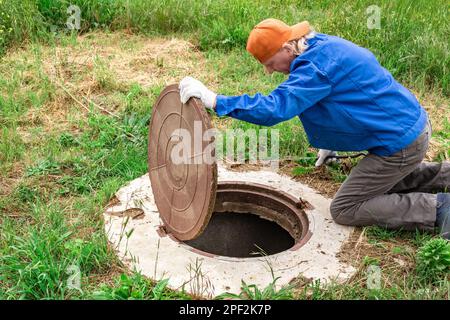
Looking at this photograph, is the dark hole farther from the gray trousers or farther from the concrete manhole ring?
the gray trousers

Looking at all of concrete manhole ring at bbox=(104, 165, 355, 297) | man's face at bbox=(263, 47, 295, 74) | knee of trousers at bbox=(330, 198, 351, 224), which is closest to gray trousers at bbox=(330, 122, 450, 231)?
knee of trousers at bbox=(330, 198, 351, 224)

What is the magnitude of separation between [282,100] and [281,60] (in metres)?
0.33

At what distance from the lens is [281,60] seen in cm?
341

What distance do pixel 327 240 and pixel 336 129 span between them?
0.67 m

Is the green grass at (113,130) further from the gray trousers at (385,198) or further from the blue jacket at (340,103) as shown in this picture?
the blue jacket at (340,103)

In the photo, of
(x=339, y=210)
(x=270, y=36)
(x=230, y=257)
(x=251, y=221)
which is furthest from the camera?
(x=251, y=221)

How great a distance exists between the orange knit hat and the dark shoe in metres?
1.35

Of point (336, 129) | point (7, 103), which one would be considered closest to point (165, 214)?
point (336, 129)

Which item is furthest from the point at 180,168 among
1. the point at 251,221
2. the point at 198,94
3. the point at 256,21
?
the point at 256,21

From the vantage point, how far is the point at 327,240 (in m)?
3.54

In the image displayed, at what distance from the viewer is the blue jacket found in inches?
126

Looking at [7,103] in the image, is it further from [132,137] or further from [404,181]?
[404,181]

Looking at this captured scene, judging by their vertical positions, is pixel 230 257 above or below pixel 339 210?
below

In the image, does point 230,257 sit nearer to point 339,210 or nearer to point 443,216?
point 339,210
